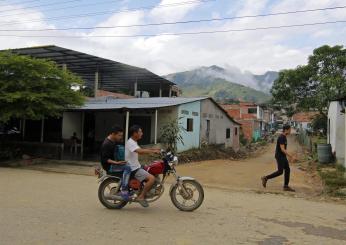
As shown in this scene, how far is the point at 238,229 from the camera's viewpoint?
6258mm

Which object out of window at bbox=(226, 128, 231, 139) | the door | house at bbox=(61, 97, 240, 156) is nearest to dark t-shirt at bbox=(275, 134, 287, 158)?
house at bbox=(61, 97, 240, 156)

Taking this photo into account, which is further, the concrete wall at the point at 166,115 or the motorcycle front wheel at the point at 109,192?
the concrete wall at the point at 166,115

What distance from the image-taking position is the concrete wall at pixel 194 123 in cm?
2212

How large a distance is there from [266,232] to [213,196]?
11.7ft

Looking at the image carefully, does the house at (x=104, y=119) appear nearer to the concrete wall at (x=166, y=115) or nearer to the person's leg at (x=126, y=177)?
the concrete wall at (x=166, y=115)

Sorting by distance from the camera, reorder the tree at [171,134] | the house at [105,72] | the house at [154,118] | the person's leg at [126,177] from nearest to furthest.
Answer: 1. the person's leg at [126,177]
2. the tree at [171,134]
3. the house at [154,118]
4. the house at [105,72]

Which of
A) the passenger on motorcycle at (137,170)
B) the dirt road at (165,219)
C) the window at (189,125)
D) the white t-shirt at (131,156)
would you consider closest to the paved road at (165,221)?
the dirt road at (165,219)

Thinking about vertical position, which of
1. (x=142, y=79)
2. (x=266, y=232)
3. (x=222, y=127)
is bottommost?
(x=266, y=232)

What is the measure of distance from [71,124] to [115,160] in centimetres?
1595

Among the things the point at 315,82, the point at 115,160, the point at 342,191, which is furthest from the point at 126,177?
the point at 315,82

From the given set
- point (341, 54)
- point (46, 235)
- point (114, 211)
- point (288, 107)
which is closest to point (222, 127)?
A: point (288, 107)

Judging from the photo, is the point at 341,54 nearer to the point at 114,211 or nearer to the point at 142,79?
the point at 142,79

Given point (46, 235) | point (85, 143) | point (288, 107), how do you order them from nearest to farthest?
1. point (46, 235)
2. point (85, 143)
3. point (288, 107)

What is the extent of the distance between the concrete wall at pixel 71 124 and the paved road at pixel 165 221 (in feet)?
43.1
